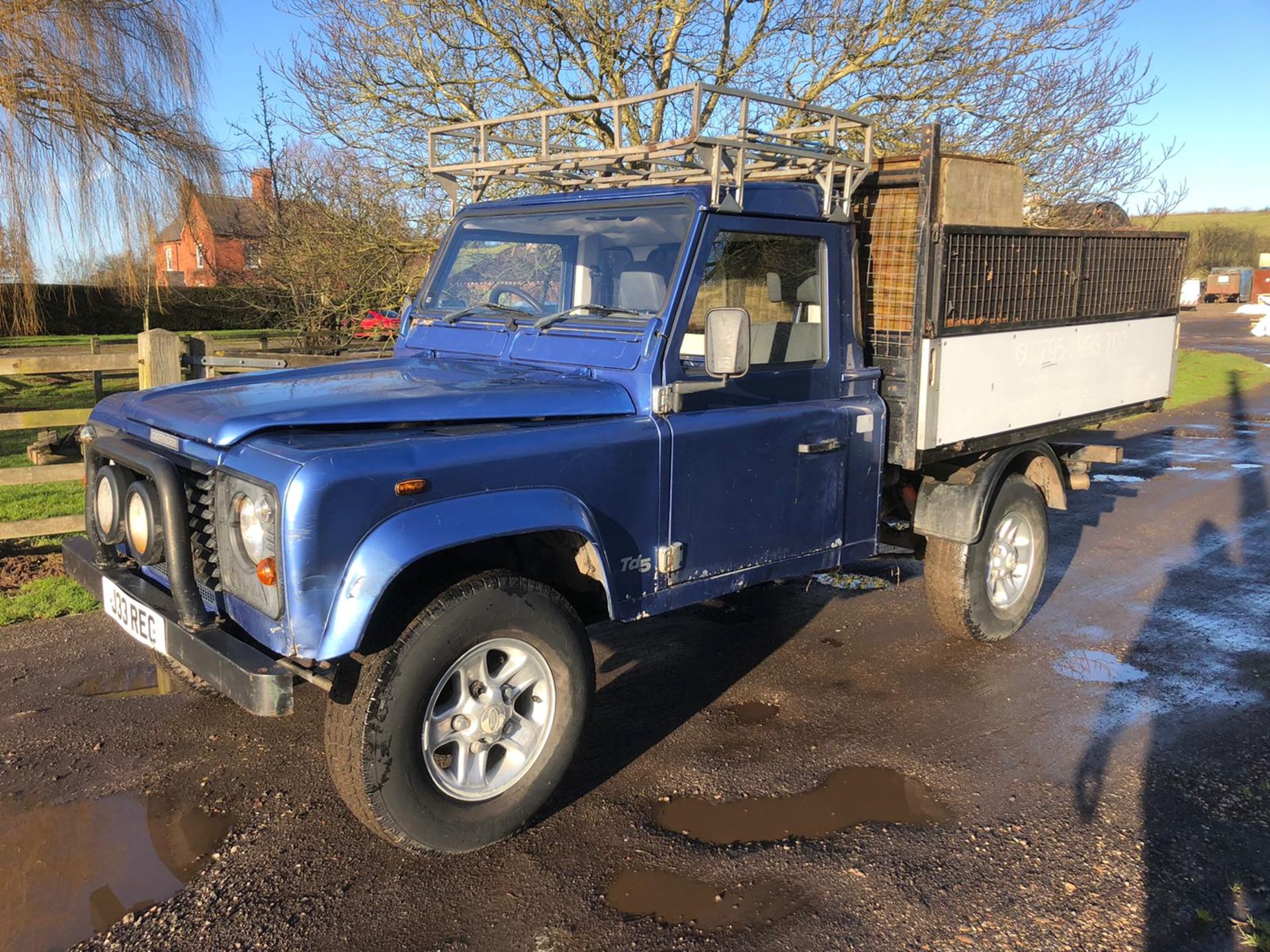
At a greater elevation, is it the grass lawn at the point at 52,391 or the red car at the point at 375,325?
the red car at the point at 375,325

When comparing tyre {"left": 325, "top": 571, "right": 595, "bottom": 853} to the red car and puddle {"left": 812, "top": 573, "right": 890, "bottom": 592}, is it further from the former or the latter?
the red car

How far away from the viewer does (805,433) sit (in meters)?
4.21

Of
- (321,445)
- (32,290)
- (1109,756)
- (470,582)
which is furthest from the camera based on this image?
(32,290)

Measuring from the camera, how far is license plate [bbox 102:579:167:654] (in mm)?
3250

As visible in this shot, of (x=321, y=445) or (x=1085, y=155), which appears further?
(x=1085, y=155)

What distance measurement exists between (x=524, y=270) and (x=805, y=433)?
155 centimetres

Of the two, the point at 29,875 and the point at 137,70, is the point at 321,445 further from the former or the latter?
the point at 137,70

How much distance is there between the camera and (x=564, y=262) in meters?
4.46

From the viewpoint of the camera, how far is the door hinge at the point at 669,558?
3.72m

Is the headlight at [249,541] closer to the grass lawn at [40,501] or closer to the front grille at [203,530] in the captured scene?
the front grille at [203,530]

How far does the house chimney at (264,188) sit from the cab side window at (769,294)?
907 cm

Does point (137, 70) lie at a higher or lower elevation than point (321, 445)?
higher

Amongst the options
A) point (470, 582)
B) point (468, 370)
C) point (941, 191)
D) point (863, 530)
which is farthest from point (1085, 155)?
point (470, 582)

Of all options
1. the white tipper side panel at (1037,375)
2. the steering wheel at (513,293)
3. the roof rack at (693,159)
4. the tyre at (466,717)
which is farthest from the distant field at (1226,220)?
the tyre at (466,717)
